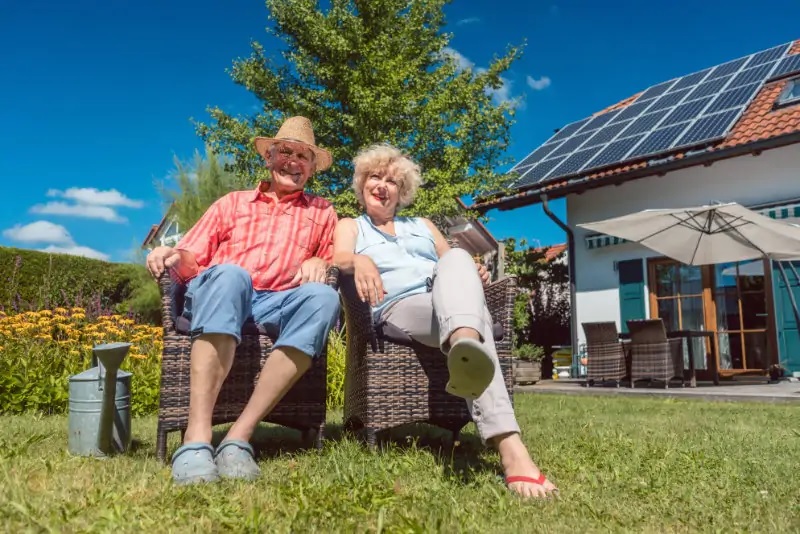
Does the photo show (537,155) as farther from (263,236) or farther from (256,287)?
(256,287)

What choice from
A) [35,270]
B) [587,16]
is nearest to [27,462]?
[35,270]

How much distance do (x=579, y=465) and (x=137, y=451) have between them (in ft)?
6.04

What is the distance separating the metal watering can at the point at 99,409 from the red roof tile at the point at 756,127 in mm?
8192

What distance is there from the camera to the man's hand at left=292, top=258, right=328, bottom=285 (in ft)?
8.30

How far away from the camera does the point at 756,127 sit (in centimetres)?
895

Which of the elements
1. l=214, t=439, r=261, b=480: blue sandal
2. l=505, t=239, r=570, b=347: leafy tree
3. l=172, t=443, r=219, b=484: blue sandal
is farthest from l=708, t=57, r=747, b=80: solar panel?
l=172, t=443, r=219, b=484: blue sandal

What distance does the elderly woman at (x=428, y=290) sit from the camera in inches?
76.4

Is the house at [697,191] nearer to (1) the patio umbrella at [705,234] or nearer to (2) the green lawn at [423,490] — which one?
(1) the patio umbrella at [705,234]

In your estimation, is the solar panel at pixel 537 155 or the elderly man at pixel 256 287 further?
the solar panel at pixel 537 155

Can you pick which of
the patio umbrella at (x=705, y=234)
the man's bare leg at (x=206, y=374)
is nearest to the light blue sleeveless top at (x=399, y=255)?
the man's bare leg at (x=206, y=374)

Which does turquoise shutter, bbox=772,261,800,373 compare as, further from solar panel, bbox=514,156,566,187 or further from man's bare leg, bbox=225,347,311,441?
man's bare leg, bbox=225,347,311,441

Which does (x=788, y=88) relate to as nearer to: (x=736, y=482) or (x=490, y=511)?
(x=736, y=482)

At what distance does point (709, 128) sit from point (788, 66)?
7.55 ft

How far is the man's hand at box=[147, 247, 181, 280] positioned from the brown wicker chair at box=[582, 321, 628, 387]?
6.09 metres
